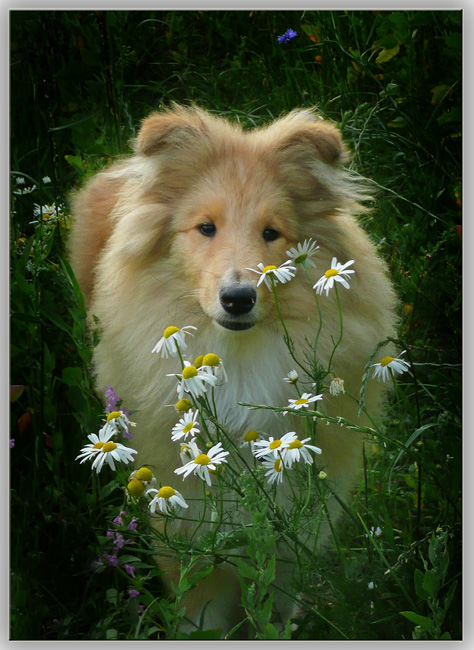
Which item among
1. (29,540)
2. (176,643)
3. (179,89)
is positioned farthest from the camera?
(179,89)

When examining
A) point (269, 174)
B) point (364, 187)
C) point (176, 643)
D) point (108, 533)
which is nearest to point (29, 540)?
point (108, 533)

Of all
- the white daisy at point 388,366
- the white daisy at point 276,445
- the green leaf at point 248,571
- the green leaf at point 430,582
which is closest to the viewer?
the green leaf at point 248,571

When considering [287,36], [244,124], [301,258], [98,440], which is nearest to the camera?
[98,440]

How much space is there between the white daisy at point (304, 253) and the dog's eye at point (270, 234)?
0.20 feet

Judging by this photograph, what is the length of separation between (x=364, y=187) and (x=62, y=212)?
1030 millimetres

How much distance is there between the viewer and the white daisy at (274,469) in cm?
222

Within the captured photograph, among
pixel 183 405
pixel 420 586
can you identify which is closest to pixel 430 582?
pixel 420 586

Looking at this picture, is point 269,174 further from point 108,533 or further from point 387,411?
point 108,533

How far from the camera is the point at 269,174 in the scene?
264 cm

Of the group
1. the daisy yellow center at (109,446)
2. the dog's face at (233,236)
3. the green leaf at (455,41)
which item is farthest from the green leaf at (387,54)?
the daisy yellow center at (109,446)

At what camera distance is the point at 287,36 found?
2.68m

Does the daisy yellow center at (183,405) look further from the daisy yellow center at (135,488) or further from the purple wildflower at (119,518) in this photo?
the purple wildflower at (119,518)

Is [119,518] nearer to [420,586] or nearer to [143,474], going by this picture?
[143,474]

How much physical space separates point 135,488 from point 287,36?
1.47 meters
